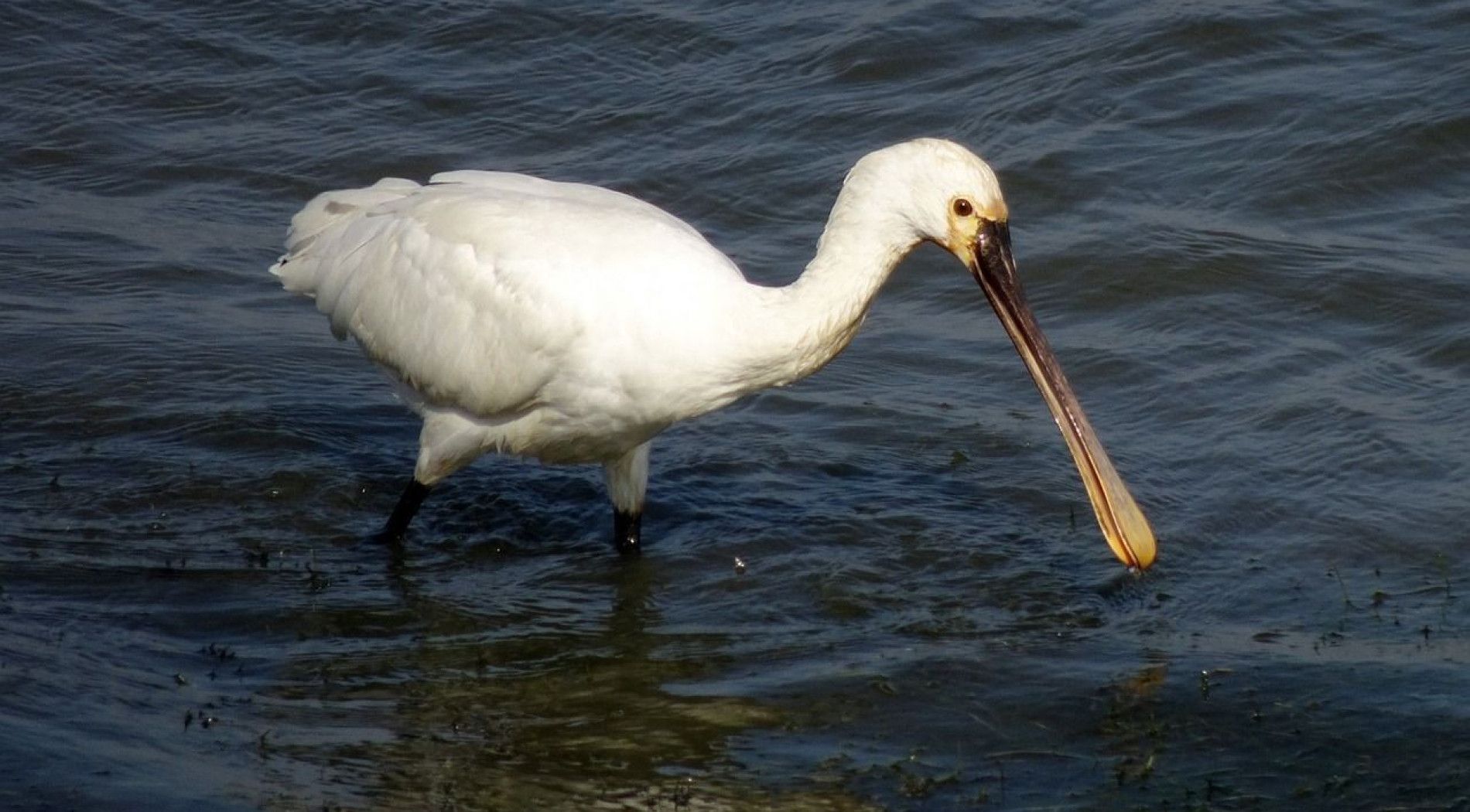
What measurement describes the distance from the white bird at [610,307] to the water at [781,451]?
0.57m

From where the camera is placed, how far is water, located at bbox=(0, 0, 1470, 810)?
6641 mm

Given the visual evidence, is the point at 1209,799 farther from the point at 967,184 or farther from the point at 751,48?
the point at 751,48

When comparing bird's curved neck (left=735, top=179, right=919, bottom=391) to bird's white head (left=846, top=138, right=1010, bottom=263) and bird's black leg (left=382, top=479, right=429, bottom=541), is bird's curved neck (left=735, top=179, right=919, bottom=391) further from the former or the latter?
bird's black leg (left=382, top=479, right=429, bottom=541)

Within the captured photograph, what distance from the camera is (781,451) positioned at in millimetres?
10094

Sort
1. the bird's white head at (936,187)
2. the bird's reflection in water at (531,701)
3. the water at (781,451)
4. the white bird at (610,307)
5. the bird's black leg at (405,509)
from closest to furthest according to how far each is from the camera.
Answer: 1. the bird's reflection in water at (531,701)
2. the water at (781,451)
3. the bird's white head at (936,187)
4. the white bird at (610,307)
5. the bird's black leg at (405,509)

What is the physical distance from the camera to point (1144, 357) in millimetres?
10867

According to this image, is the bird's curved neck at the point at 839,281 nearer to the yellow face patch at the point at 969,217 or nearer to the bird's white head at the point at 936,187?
the bird's white head at the point at 936,187

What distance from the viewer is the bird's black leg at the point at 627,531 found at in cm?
896

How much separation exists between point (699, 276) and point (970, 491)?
2.33 m

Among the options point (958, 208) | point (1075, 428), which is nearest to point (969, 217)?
point (958, 208)

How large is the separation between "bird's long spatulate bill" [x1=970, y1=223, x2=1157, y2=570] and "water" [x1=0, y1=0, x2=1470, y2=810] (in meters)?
0.24

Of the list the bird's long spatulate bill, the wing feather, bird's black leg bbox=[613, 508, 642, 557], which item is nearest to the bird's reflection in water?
bird's black leg bbox=[613, 508, 642, 557]

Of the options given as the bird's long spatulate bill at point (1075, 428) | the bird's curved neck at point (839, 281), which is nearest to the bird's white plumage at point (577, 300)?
the bird's curved neck at point (839, 281)

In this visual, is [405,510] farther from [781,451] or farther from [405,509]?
[781,451]
